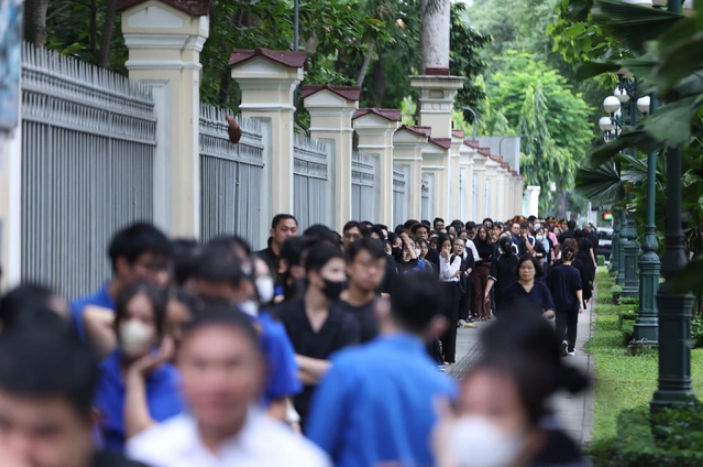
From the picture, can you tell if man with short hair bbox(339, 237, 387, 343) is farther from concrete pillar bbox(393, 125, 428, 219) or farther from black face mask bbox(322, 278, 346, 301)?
concrete pillar bbox(393, 125, 428, 219)

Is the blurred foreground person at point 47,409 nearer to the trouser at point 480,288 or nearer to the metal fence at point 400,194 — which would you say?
the metal fence at point 400,194

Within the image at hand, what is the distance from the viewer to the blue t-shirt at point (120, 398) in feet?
16.4

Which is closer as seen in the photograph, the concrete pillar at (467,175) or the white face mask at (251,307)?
the white face mask at (251,307)

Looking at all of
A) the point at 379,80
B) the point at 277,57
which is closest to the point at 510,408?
the point at 277,57

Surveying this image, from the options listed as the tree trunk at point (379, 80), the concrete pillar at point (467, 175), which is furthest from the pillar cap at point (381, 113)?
the concrete pillar at point (467, 175)

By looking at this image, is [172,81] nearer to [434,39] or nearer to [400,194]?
[400,194]

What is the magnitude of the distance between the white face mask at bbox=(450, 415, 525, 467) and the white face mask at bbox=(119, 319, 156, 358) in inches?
75.0

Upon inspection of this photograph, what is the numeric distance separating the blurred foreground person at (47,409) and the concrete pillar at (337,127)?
567 inches

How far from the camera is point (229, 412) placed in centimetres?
352

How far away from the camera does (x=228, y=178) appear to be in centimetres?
1300

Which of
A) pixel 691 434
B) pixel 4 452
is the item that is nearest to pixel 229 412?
pixel 4 452

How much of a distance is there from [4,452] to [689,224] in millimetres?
18388

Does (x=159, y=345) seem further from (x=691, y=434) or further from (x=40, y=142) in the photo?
(x=691, y=434)

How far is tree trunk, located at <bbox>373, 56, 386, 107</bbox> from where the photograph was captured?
117 ft
